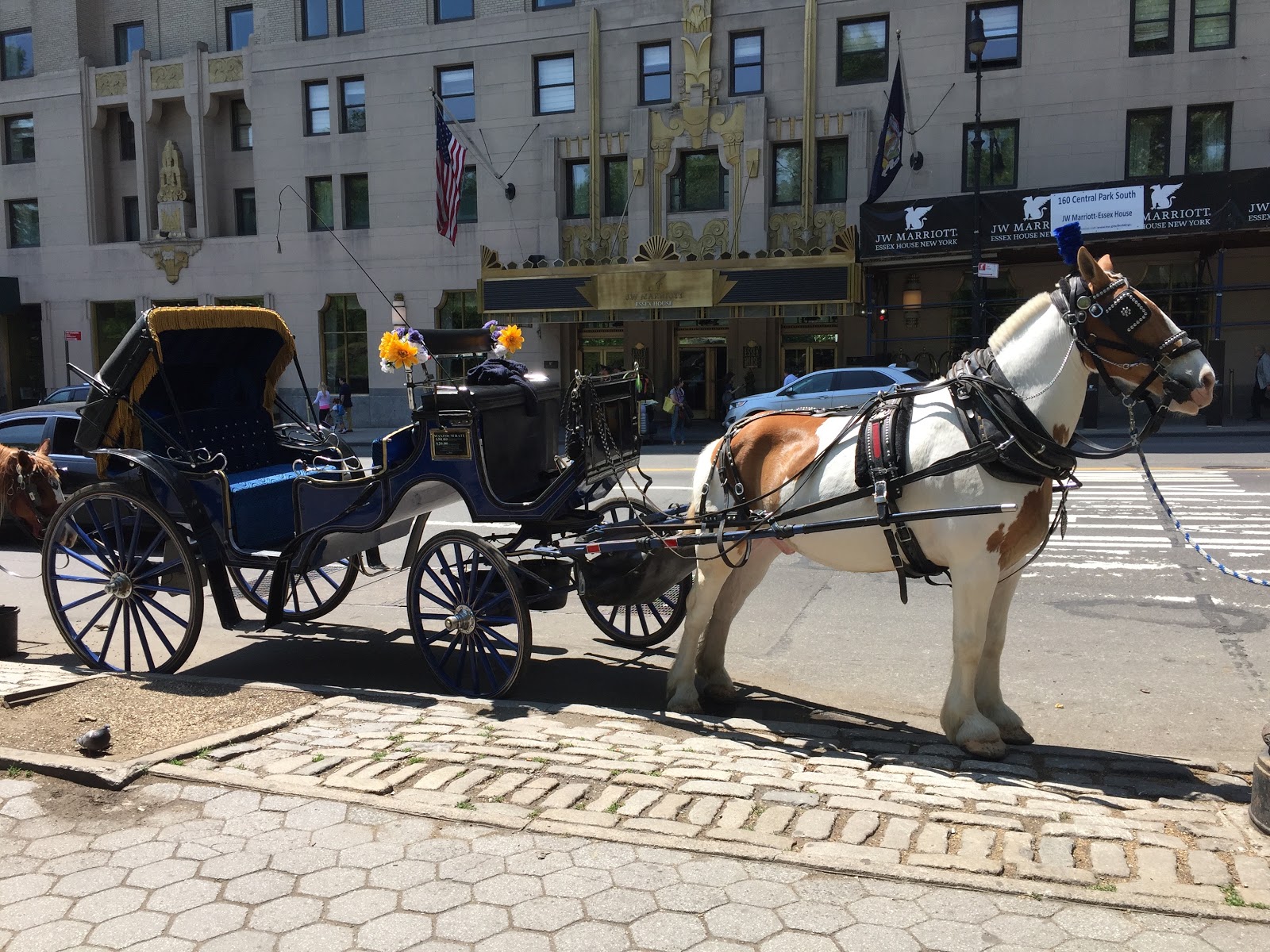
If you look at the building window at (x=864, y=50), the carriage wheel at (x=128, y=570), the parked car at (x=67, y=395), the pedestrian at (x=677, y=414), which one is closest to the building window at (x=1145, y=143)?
the building window at (x=864, y=50)

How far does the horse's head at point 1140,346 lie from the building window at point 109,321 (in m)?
36.9

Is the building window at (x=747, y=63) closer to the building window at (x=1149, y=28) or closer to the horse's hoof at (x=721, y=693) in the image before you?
the building window at (x=1149, y=28)

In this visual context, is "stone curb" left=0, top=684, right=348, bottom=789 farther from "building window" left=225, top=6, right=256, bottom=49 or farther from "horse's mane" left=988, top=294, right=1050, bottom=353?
"building window" left=225, top=6, right=256, bottom=49

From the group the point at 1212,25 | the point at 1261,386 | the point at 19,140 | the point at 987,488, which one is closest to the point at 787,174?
the point at 1212,25

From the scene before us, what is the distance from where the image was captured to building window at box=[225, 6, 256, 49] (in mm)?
33719

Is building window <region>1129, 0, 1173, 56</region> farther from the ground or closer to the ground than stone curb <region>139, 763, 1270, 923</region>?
farther from the ground

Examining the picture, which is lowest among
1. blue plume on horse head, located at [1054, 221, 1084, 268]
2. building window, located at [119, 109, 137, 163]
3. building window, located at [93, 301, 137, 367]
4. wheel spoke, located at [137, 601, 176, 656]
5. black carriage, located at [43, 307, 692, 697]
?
wheel spoke, located at [137, 601, 176, 656]

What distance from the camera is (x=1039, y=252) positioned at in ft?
84.0

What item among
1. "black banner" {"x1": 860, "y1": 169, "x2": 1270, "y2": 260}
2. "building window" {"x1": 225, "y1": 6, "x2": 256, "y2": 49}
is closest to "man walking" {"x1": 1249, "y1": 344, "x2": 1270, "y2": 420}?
"black banner" {"x1": 860, "y1": 169, "x2": 1270, "y2": 260}

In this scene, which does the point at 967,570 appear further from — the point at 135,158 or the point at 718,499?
the point at 135,158

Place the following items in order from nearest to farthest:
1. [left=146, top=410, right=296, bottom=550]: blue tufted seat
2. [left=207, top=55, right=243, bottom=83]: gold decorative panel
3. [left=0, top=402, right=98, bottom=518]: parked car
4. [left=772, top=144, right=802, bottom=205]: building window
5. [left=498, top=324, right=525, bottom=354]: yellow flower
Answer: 1. [left=498, top=324, right=525, bottom=354]: yellow flower
2. [left=146, top=410, right=296, bottom=550]: blue tufted seat
3. [left=0, top=402, right=98, bottom=518]: parked car
4. [left=772, top=144, right=802, bottom=205]: building window
5. [left=207, top=55, right=243, bottom=83]: gold decorative panel

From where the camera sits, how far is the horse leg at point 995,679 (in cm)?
535

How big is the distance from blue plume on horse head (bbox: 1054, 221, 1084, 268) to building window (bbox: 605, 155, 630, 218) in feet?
84.2

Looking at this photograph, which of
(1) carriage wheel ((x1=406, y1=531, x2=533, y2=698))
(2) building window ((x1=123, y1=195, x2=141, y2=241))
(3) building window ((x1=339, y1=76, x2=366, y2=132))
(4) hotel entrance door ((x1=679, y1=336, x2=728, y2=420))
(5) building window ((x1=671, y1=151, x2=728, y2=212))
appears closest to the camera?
(1) carriage wheel ((x1=406, y1=531, x2=533, y2=698))
